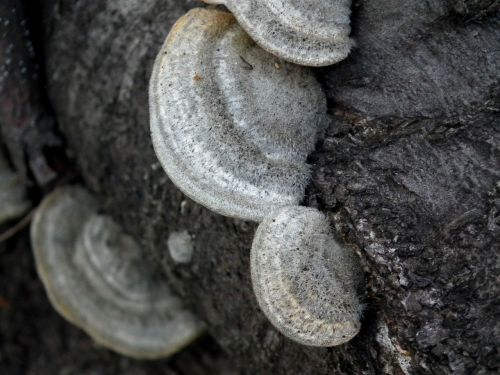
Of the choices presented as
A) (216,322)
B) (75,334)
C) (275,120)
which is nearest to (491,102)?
(275,120)

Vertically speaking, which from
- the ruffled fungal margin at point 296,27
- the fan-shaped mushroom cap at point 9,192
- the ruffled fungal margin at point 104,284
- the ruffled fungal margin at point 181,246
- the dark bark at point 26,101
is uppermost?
the ruffled fungal margin at point 296,27

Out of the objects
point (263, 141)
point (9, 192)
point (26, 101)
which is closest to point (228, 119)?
point (263, 141)

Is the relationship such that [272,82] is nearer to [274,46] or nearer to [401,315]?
[274,46]

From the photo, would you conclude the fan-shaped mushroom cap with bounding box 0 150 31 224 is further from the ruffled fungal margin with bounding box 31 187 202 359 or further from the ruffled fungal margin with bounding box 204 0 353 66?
the ruffled fungal margin with bounding box 204 0 353 66

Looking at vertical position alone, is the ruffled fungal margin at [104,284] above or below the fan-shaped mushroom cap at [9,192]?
below

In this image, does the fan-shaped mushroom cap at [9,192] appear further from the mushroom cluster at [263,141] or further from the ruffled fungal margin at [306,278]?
the ruffled fungal margin at [306,278]

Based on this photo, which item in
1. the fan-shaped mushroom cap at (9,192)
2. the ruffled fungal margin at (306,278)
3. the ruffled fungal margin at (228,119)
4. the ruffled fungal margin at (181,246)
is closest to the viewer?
the ruffled fungal margin at (306,278)

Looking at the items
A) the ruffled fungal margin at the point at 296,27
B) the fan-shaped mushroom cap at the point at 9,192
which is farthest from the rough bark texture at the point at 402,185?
the fan-shaped mushroom cap at the point at 9,192

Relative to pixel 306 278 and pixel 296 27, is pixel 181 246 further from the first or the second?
pixel 296 27
